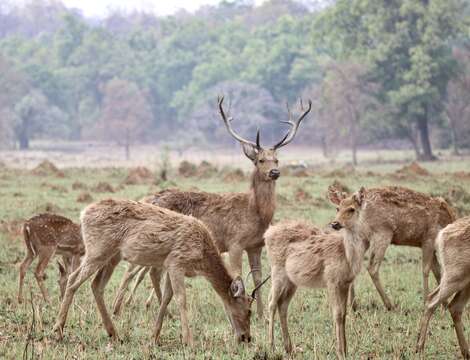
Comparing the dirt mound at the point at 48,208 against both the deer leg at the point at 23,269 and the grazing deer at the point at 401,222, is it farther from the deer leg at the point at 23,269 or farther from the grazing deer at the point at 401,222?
the grazing deer at the point at 401,222

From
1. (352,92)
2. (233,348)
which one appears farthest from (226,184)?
(352,92)

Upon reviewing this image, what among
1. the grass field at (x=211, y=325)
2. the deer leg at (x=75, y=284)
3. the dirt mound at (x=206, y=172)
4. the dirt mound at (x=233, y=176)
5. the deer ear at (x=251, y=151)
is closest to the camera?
the grass field at (x=211, y=325)

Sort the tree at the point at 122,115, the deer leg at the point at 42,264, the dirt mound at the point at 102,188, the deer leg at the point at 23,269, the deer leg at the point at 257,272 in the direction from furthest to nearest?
the tree at the point at 122,115, the dirt mound at the point at 102,188, the deer leg at the point at 42,264, the deer leg at the point at 23,269, the deer leg at the point at 257,272

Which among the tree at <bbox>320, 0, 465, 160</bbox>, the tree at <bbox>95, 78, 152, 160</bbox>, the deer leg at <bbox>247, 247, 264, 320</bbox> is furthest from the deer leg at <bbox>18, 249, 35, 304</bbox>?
the tree at <bbox>95, 78, 152, 160</bbox>

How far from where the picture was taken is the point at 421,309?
9.89 meters

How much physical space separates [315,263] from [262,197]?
103 inches

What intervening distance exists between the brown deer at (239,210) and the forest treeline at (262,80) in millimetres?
30887

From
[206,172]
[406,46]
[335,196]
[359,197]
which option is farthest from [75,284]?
[406,46]

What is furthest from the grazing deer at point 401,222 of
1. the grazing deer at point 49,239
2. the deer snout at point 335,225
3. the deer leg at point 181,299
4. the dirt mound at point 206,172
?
the dirt mound at point 206,172

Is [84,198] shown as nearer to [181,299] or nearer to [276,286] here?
[276,286]

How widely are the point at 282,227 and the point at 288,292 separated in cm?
69

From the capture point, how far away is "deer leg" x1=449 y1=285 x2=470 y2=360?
7754 mm

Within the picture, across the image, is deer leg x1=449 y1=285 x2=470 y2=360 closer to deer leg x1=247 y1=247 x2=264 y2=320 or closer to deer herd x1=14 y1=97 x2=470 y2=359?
deer herd x1=14 y1=97 x2=470 y2=359

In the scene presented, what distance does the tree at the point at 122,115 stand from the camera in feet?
208
